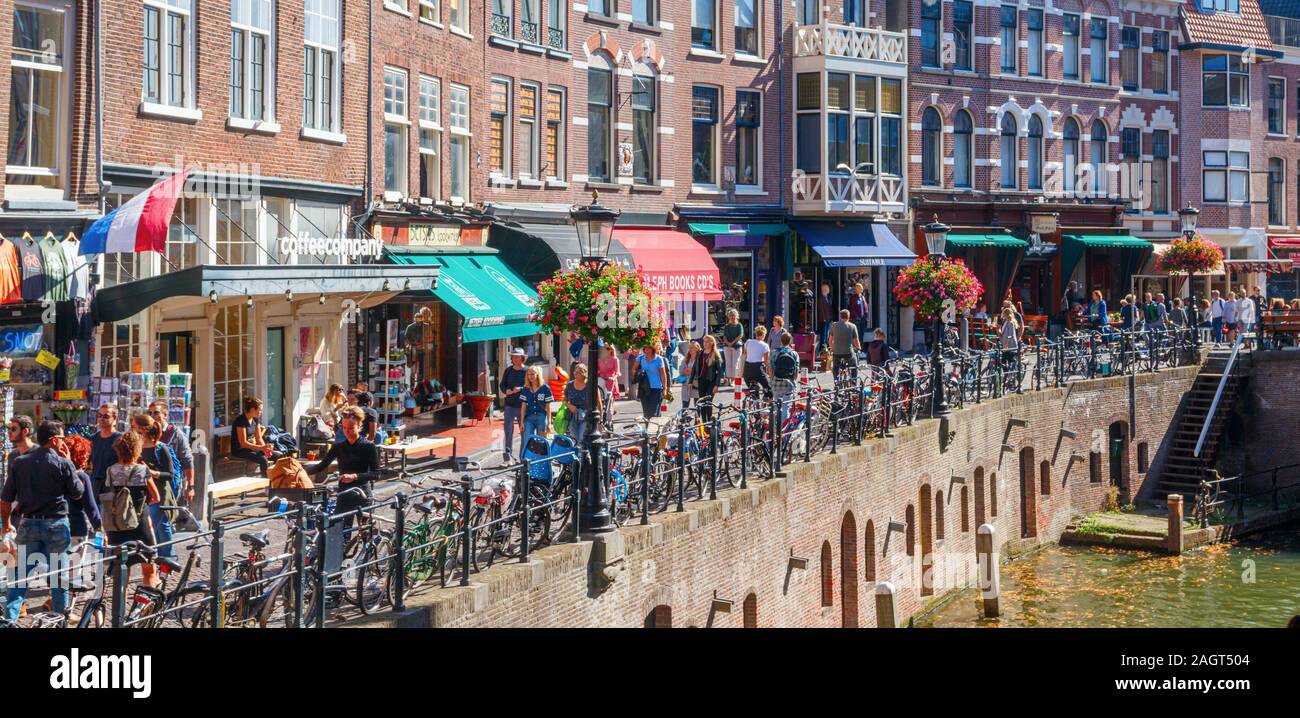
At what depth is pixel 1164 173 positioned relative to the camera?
50438 millimetres

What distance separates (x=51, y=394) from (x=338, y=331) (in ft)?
22.5

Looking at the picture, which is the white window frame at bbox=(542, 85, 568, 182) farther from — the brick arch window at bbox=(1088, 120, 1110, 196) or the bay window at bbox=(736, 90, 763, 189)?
the brick arch window at bbox=(1088, 120, 1110, 196)

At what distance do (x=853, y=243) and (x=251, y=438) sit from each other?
21.6 meters

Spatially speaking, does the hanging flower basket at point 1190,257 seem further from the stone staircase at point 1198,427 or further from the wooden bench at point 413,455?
the wooden bench at point 413,455

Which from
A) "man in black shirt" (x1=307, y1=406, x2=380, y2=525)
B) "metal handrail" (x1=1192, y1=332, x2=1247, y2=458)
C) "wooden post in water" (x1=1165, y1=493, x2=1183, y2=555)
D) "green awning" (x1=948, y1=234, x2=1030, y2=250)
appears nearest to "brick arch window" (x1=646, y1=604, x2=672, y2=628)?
"man in black shirt" (x1=307, y1=406, x2=380, y2=525)

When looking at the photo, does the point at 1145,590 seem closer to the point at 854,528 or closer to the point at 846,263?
the point at 854,528

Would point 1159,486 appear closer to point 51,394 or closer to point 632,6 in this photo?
point 632,6

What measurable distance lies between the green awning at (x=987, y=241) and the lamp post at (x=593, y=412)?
2685 centimetres

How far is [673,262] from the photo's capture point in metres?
33.7

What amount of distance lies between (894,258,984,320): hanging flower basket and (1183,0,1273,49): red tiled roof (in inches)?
1018

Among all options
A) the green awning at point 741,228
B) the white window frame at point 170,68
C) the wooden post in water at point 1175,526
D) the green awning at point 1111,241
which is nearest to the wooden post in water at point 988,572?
the wooden post in water at point 1175,526

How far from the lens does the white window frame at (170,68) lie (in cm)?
2042

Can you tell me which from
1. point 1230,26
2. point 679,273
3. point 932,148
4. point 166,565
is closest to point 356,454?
point 166,565
